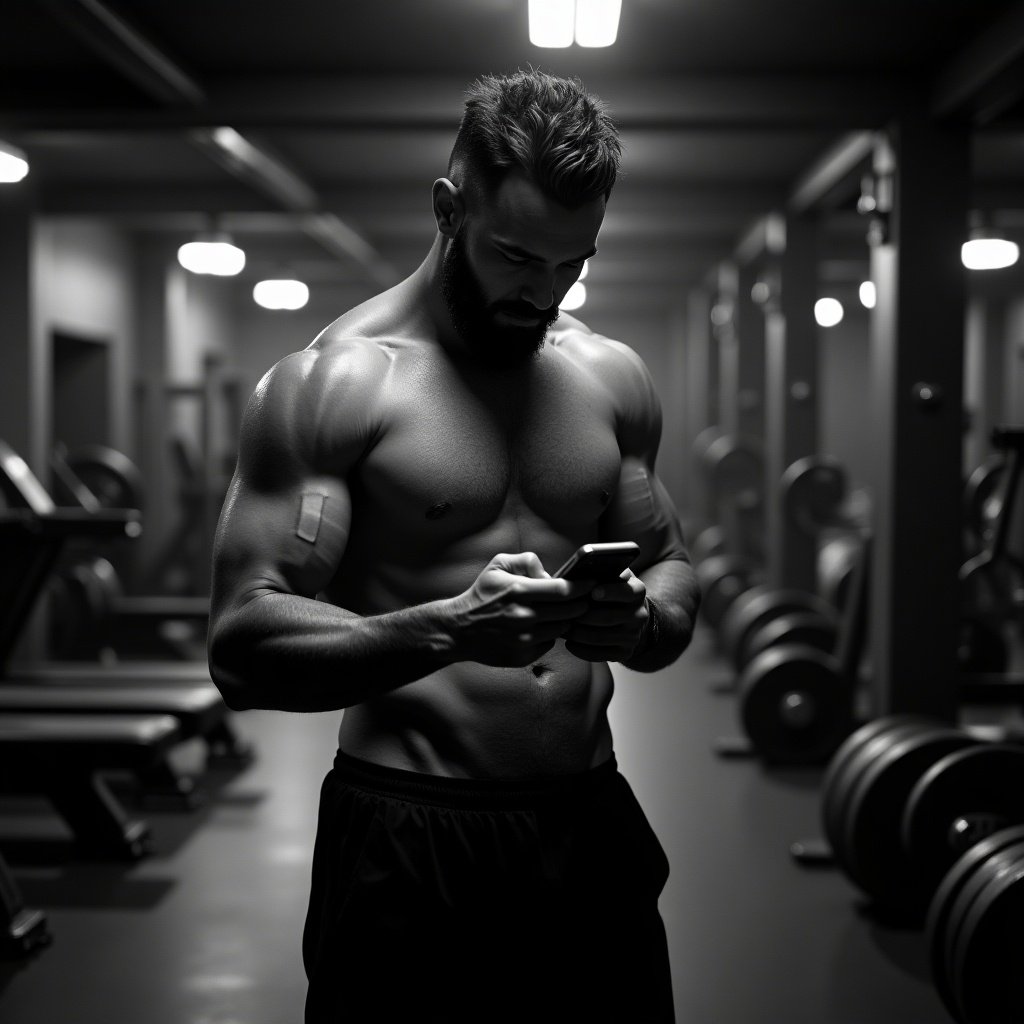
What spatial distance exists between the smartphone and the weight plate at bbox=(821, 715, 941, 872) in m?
2.24

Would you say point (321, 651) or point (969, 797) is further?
point (969, 797)

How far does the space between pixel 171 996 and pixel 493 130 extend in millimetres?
2052

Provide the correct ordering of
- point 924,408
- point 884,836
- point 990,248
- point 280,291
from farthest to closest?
point 280,291 < point 990,248 < point 924,408 < point 884,836

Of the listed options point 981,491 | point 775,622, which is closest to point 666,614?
point 981,491

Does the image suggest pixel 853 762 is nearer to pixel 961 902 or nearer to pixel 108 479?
pixel 961 902

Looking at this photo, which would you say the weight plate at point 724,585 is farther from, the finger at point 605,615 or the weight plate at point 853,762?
the finger at point 605,615

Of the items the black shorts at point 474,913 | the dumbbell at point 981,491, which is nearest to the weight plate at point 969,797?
the black shorts at point 474,913

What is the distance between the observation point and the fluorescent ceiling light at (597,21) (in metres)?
3.08

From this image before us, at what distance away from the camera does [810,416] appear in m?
5.99

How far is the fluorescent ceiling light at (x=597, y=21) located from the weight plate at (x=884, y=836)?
190 centimetres

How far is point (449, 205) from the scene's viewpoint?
4.16ft

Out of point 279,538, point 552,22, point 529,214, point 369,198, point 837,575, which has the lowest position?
point 837,575

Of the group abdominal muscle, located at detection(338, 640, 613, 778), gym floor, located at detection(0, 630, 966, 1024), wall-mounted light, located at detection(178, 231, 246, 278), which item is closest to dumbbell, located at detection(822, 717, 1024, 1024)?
gym floor, located at detection(0, 630, 966, 1024)

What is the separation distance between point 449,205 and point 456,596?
0.40 m
